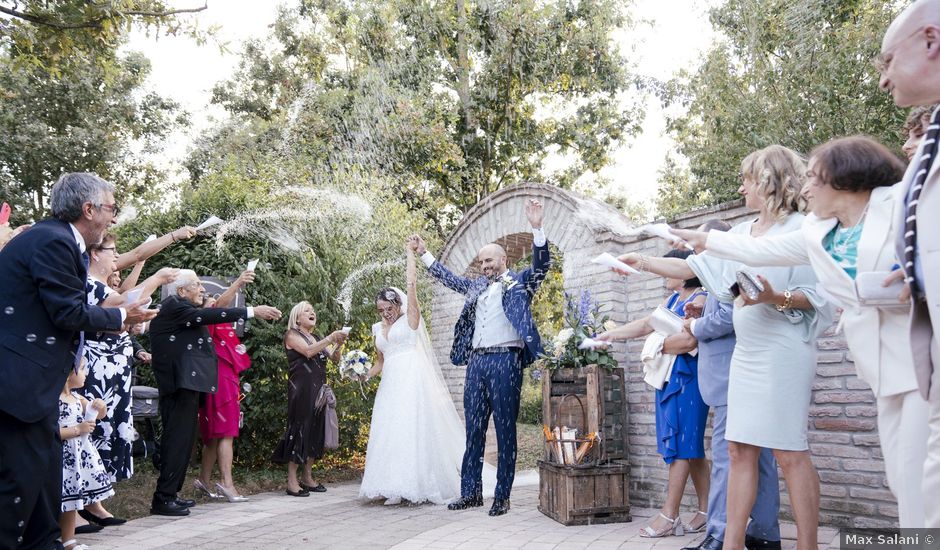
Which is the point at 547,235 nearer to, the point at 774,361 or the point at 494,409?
the point at 494,409

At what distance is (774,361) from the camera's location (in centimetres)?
326

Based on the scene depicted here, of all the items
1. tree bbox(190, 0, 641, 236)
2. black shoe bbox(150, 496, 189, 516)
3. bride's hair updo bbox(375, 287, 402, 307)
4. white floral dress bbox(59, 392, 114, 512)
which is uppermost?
tree bbox(190, 0, 641, 236)

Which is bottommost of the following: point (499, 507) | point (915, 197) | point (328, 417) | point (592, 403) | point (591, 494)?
point (499, 507)

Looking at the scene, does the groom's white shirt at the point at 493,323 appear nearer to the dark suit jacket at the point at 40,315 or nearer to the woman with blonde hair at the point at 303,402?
the woman with blonde hair at the point at 303,402

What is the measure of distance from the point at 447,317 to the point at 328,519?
320cm

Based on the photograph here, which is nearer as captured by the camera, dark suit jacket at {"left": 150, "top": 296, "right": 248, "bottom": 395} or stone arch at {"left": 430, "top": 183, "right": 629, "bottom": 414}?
dark suit jacket at {"left": 150, "top": 296, "right": 248, "bottom": 395}

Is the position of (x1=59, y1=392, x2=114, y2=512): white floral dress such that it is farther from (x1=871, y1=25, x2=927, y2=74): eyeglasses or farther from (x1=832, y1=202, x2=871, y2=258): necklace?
(x1=871, y1=25, x2=927, y2=74): eyeglasses

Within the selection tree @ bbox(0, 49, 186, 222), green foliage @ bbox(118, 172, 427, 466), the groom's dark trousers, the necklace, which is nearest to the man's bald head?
the necklace

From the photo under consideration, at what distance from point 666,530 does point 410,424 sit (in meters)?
2.48

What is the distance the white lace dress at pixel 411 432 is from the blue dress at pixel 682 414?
7.37ft

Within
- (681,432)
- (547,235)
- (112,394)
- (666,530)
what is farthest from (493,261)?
(112,394)

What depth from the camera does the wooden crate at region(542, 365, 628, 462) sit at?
5492mm

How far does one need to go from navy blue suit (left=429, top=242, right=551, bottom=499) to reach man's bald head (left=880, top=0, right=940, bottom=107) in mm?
3602

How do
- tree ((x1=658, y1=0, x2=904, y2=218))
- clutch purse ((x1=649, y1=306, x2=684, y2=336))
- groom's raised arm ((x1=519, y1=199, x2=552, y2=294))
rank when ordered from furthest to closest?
tree ((x1=658, y1=0, x2=904, y2=218)) < groom's raised arm ((x1=519, y1=199, x2=552, y2=294)) < clutch purse ((x1=649, y1=306, x2=684, y2=336))
